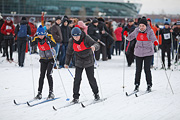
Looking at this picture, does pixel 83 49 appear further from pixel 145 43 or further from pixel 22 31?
pixel 22 31

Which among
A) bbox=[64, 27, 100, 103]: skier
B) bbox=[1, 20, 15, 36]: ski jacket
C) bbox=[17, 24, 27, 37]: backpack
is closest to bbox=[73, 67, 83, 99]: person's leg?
bbox=[64, 27, 100, 103]: skier

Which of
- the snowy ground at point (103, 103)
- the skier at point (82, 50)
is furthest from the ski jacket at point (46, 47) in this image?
the snowy ground at point (103, 103)

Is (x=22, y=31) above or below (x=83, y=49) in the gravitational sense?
above

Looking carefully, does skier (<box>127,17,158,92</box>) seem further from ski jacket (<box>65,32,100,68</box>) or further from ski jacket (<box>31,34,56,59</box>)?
ski jacket (<box>31,34,56,59</box>)

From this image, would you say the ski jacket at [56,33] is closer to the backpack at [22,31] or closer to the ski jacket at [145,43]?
the backpack at [22,31]

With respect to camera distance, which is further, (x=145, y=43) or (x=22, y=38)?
(x=22, y=38)

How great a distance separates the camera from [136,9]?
11612 centimetres

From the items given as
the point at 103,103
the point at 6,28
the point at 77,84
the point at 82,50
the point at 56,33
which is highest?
the point at 6,28

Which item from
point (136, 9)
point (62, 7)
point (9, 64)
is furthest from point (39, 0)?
point (9, 64)

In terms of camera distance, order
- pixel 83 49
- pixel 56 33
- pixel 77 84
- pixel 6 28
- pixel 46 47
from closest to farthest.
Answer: pixel 83 49 → pixel 77 84 → pixel 46 47 → pixel 56 33 → pixel 6 28

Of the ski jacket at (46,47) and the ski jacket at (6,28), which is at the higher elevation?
the ski jacket at (6,28)

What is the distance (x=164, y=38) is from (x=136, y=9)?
107392mm

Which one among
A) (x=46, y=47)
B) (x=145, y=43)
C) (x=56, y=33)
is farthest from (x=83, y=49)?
(x=56, y=33)

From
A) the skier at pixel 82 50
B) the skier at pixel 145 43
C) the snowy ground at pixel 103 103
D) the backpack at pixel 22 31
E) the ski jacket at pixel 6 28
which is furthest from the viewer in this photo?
the ski jacket at pixel 6 28
